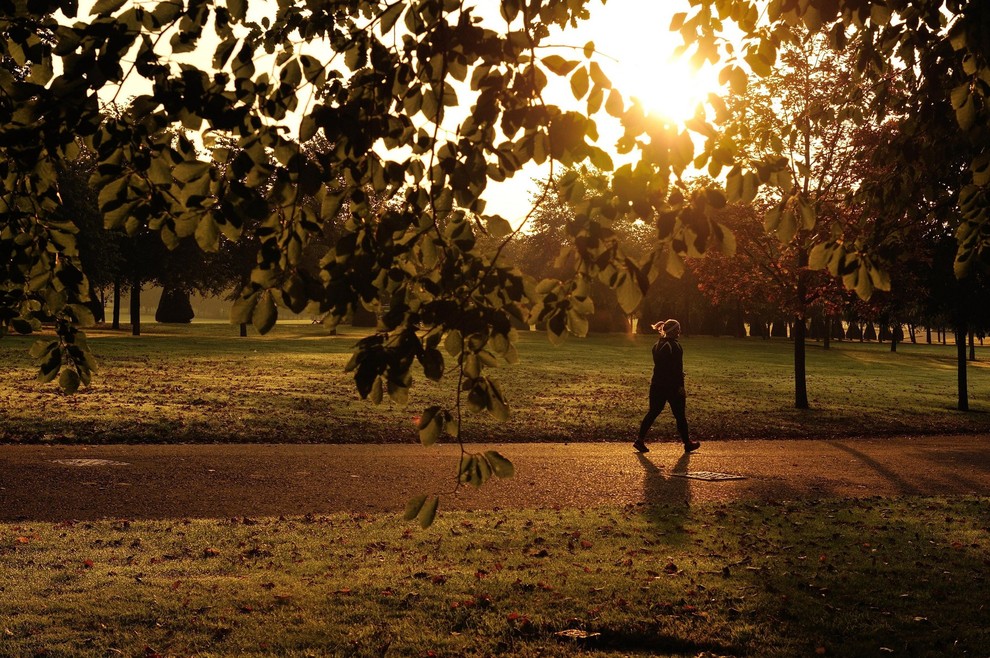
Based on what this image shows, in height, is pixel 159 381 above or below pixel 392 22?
below

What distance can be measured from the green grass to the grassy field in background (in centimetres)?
435

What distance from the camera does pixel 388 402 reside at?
21656 mm

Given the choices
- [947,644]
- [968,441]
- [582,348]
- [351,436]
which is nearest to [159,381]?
[351,436]

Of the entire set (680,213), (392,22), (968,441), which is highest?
(392,22)

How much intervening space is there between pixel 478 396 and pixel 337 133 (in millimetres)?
1177

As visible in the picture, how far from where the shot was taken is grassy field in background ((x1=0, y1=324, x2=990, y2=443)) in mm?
16156

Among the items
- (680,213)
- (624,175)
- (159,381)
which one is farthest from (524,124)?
(159,381)

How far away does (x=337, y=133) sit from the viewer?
373 centimetres

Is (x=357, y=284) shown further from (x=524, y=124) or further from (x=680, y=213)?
(x=680, y=213)

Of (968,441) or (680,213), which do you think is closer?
(680,213)

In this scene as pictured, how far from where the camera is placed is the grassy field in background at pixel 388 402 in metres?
16.2

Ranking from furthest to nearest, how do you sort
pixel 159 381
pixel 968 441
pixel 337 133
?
A: 1. pixel 159 381
2. pixel 968 441
3. pixel 337 133

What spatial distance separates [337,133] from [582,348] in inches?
1712

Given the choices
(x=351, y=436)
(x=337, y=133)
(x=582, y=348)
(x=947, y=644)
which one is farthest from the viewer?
(x=582, y=348)
